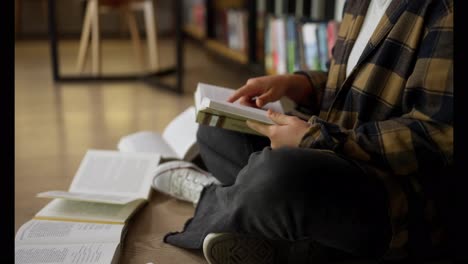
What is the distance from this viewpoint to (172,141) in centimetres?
150

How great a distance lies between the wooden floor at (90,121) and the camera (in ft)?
3.76

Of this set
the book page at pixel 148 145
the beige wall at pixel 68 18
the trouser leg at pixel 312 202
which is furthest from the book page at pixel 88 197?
the beige wall at pixel 68 18

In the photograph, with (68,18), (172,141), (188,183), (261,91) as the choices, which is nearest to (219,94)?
(261,91)

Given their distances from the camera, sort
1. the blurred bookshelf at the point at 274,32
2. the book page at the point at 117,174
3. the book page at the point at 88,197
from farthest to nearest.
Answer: the blurred bookshelf at the point at 274,32
the book page at the point at 117,174
the book page at the point at 88,197

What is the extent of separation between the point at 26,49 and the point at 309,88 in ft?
9.94

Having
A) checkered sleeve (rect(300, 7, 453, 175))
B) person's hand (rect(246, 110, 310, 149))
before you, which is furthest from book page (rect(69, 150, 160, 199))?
checkered sleeve (rect(300, 7, 453, 175))

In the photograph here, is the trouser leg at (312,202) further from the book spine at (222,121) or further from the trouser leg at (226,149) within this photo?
the trouser leg at (226,149)

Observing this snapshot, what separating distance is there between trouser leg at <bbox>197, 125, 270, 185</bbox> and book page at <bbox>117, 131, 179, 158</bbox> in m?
0.28

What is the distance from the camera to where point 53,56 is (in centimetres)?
260

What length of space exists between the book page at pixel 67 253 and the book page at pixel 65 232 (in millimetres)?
18

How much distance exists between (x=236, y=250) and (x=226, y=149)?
9.9 inches

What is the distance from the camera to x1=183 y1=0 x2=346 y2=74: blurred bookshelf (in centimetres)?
186

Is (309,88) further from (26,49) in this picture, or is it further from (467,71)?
(26,49)
